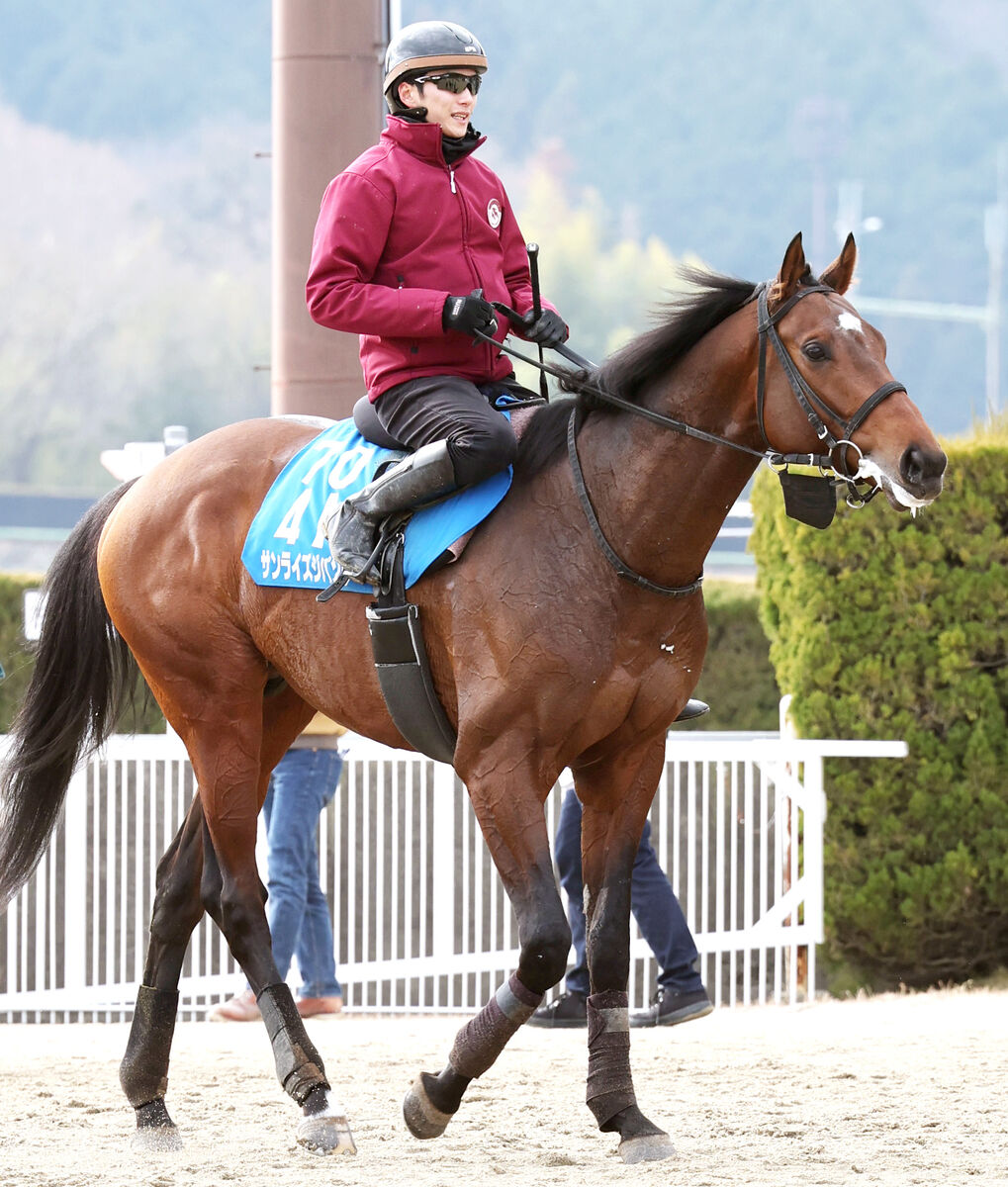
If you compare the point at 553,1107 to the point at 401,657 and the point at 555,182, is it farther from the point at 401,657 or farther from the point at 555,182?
the point at 555,182

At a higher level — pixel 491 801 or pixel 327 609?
pixel 327 609

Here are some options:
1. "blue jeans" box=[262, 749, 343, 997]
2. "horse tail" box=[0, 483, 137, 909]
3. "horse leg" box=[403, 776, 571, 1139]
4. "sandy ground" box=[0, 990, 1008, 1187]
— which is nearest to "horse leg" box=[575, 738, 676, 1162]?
"sandy ground" box=[0, 990, 1008, 1187]

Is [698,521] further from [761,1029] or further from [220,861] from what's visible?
[761,1029]

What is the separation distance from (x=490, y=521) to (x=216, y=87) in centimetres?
4021

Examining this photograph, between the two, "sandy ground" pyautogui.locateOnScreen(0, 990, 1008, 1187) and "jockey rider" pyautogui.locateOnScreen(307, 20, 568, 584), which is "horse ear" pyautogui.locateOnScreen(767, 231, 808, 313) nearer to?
"jockey rider" pyautogui.locateOnScreen(307, 20, 568, 584)

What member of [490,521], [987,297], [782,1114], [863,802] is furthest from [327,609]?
[987,297]

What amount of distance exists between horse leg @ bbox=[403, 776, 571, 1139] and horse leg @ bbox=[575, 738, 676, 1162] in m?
0.29

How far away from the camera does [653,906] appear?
20.0ft

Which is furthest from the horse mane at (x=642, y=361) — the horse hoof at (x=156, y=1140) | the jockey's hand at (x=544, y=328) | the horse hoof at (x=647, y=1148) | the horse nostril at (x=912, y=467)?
the horse hoof at (x=156, y=1140)

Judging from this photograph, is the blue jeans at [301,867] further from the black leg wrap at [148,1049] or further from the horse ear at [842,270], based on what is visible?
the horse ear at [842,270]

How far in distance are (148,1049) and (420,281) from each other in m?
2.14

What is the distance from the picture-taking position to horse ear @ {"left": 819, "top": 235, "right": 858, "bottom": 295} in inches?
152

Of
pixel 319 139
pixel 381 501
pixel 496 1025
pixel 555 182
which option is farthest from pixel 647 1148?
pixel 555 182

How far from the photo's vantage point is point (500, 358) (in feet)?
14.6
